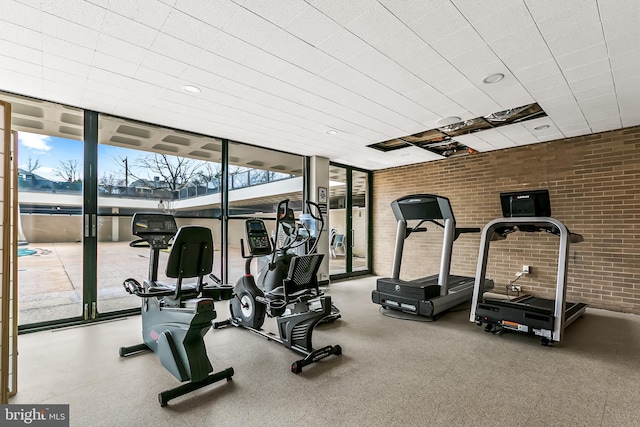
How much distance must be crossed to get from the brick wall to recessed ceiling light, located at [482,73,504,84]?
3001 millimetres

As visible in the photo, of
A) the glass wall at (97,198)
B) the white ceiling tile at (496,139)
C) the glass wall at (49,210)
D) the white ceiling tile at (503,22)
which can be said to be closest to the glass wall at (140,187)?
the glass wall at (97,198)

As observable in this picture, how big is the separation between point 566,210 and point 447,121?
106 inches

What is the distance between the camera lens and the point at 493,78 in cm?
308

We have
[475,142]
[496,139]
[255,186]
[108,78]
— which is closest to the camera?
[108,78]

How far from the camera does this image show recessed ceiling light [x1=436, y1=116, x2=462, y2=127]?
4168 mm

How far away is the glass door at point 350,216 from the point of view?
7.37m

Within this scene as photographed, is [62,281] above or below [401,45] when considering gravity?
below

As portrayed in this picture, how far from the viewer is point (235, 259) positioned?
5.50m

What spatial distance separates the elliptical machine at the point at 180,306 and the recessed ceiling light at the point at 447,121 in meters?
3.39

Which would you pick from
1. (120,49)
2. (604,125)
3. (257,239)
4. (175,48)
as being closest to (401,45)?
(175,48)

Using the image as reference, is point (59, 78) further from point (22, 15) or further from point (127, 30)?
point (127, 30)

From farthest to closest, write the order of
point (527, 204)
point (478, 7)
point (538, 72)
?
1. point (527, 204)
2. point (538, 72)
3. point (478, 7)

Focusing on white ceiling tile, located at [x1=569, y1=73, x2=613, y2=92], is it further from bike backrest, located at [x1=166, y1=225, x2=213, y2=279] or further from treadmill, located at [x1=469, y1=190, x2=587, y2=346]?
bike backrest, located at [x1=166, y1=225, x2=213, y2=279]

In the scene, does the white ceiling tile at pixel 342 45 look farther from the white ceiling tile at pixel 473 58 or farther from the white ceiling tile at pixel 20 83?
the white ceiling tile at pixel 20 83
